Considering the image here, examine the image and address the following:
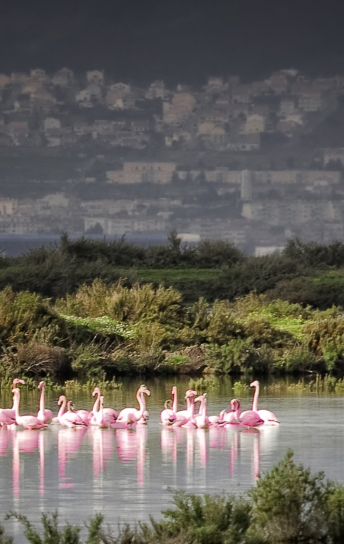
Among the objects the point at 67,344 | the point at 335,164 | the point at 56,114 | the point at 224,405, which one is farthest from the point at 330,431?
the point at 56,114

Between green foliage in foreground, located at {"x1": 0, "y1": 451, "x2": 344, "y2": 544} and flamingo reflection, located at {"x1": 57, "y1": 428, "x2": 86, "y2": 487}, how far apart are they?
10.2ft

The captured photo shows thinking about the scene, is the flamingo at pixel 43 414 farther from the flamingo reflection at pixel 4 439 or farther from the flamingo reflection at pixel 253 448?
the flamingo reflection at pixel 253 448

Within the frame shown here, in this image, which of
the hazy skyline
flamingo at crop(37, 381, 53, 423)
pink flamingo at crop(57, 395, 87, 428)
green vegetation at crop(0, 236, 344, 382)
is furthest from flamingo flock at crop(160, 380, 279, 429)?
the hazy skyline

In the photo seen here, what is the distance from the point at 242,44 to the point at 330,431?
17207cm

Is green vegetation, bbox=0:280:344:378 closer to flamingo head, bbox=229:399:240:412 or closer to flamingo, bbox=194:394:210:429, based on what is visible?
flamingo, bbox=194:394:210:429

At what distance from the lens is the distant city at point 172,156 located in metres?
168

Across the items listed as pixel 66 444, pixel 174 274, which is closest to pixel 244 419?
pixel 66 444

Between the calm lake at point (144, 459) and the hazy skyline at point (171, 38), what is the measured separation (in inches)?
6558

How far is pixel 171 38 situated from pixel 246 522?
178990 millimetres

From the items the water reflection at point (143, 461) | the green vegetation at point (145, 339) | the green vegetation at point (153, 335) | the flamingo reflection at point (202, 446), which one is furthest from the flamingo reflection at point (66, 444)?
the green vegetation at point (153, 335)

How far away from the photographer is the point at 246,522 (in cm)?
895

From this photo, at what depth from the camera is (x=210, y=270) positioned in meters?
40.5

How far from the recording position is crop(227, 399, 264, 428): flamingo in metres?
15.9

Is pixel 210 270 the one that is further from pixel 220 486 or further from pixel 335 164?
pixel 335 164
